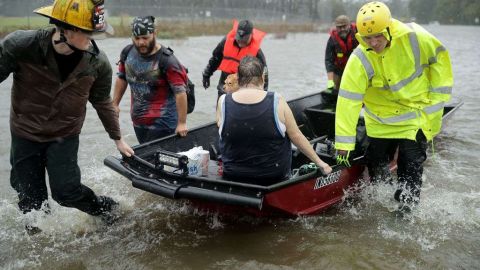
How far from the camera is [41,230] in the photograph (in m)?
4.49

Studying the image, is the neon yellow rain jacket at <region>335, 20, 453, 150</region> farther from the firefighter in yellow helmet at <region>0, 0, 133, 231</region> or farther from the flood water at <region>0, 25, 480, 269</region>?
the firefighter in yellow helmet at <region>0, 0, 133, 231</region>

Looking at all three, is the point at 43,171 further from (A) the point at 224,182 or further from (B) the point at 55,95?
(A) the point at 224,182

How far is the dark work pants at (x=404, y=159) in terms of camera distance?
4641 millimetres

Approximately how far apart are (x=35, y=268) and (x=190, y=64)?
14.8 metres

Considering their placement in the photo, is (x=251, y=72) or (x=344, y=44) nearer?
(x=251, y=72)

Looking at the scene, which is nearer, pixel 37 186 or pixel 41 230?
pixel 37 186

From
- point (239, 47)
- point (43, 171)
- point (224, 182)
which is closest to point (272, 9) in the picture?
point (239, 47)

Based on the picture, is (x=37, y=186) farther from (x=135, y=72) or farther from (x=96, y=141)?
(x=96, y=141)

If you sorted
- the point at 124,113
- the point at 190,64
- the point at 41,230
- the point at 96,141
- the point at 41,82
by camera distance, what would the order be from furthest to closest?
the point at 190,64, the point at 124,113, the point at 96,141, the point at 41,230, the point at 41,82

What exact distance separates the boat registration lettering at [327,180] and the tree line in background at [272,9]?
14.1 metres

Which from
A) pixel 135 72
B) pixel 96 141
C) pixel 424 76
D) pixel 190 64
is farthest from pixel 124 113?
pixel 190 64

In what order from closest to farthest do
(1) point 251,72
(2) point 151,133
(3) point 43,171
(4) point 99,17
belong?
(4) point 99,17 < (1) point 251,72 < (3) point 43,171 < (2) point 151,133

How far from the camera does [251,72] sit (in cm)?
392

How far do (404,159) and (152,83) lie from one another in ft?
Result: 8.10
